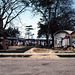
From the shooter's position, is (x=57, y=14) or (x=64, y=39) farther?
(x=57, y=14)

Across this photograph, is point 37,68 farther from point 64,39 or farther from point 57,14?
point 57,14

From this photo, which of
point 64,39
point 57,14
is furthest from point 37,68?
point 57,14

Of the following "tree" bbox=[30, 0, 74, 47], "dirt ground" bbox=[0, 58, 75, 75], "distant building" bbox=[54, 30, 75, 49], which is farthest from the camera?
"tree" bbox=[30, 0, 74, 47]

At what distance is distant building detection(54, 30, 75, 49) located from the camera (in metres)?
23.0

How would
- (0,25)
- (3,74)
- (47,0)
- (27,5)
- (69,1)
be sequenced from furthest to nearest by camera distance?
(69,1), (47,0), (27,5), (0,25), (3,74)

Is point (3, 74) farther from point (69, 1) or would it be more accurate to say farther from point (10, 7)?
point (69, 1)

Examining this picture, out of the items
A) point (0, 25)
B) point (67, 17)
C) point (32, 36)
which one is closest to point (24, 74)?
point (0, 25)

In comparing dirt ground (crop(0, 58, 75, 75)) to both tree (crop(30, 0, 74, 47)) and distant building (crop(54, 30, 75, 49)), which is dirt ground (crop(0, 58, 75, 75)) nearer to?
distant building (crop(54, 30, 75, 49))

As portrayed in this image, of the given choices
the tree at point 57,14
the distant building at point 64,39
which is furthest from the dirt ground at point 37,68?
the tree at point 57,14

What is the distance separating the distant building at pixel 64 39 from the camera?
A: 2300 cm

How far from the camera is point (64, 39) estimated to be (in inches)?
949

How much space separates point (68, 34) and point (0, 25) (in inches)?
462

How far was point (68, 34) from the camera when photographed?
2347 cm

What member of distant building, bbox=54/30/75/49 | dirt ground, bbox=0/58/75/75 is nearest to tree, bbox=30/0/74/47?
distant building, bbox=54/30/75/49
